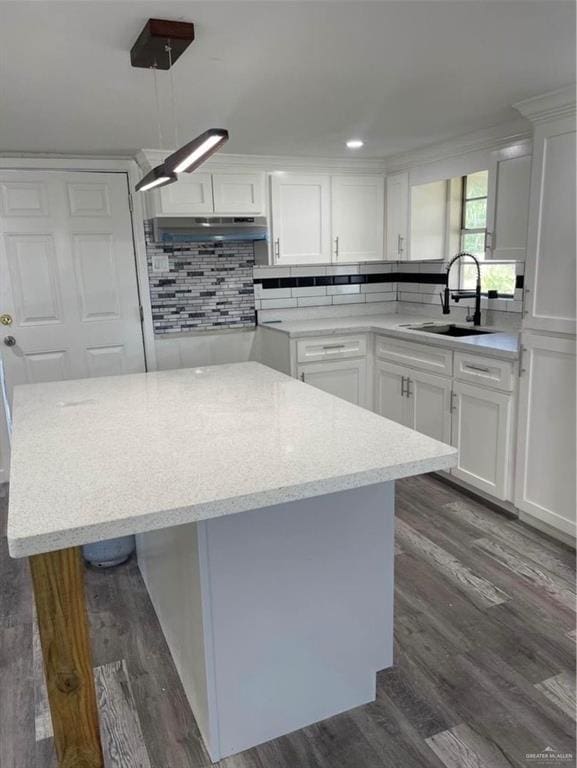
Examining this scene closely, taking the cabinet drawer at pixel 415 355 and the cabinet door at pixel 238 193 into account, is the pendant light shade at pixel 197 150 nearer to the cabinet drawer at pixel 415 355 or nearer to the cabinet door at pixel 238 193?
the cabinet door at pixel 238 193

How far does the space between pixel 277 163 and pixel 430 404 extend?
1.93 m

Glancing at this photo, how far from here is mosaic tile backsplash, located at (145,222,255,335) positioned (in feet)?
12.9

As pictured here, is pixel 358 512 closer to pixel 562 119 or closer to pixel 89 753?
pixel 89 753

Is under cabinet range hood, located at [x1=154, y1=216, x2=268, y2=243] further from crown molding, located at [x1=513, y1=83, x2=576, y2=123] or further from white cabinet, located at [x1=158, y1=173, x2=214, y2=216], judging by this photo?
crown molding, located at [x1=513, y1=83, x2=576, y2=123]

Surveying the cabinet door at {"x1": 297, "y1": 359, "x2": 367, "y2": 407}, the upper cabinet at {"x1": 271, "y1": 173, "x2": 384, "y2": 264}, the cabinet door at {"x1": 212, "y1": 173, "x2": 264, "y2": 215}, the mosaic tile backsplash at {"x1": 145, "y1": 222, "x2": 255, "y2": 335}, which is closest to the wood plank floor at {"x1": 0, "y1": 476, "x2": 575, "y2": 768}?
the cabinet door at {"x1": 297, "y1": 359, "x2": 367, "y2": 407}

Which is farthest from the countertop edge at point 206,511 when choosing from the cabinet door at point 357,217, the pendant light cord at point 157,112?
the cabinet door at point 357,217

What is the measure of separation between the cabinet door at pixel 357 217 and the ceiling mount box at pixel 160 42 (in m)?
2.30

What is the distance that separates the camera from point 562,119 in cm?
245

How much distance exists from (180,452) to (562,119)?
7.21 feet

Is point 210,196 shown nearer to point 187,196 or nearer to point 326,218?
point 187,196

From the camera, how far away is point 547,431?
2.70 m

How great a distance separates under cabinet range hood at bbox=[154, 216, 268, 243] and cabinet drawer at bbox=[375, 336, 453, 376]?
1127mm

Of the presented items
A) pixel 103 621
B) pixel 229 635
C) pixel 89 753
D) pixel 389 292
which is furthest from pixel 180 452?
pixel 389 292

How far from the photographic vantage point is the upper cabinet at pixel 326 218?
3902mm
